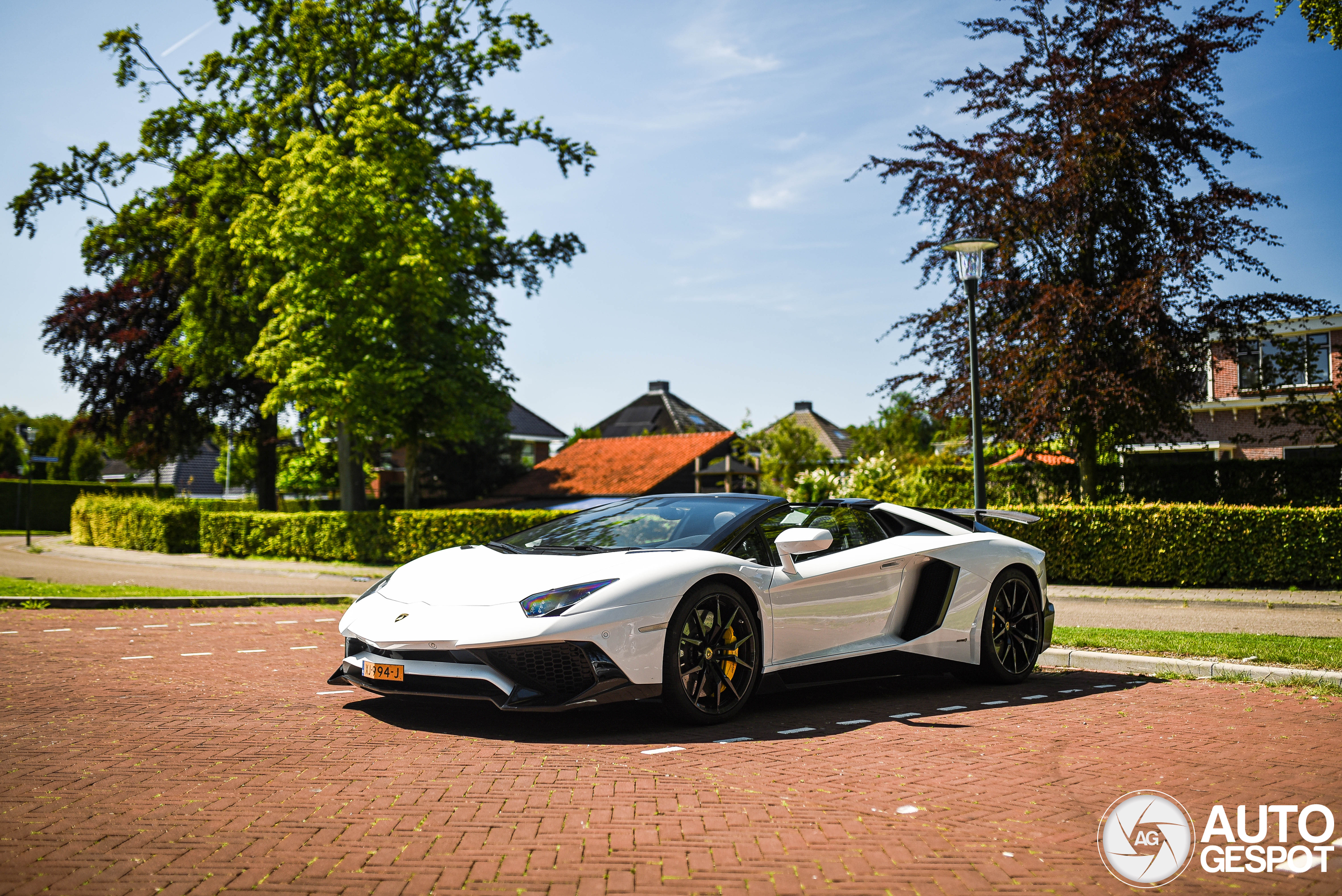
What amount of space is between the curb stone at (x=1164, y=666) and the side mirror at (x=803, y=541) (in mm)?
2836

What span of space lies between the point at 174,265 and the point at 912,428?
34.2 m

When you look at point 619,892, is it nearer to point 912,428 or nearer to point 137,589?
point 137,589

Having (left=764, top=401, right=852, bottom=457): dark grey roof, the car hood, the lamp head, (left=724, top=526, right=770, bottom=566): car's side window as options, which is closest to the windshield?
(left=724, top=526, right=770, bottom=566): car's side window

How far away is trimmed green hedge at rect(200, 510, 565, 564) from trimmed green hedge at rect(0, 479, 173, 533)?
2242 cm

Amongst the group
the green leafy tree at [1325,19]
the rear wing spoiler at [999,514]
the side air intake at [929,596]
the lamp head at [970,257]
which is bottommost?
the side air intake at [929,596]

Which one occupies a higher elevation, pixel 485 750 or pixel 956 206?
pixel 956 206

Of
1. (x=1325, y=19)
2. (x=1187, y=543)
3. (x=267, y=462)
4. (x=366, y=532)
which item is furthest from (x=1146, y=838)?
(x=267, y=462)

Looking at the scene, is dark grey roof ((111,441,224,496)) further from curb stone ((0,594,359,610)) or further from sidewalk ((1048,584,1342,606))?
sidewalk ((1048,584,1342,606))

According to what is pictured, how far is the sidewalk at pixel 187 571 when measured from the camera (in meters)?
17.2

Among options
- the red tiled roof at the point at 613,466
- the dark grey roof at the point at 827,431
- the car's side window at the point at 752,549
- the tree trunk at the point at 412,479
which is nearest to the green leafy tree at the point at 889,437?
the red tiled roof at the point at 613,466

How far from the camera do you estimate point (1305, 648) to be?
322 inches

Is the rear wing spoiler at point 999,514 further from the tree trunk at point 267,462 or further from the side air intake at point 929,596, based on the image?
the tree trunk at point 267,462

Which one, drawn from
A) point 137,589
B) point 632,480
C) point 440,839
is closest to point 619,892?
point 440,839

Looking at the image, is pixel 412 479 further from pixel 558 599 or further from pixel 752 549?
pixel 558 599
